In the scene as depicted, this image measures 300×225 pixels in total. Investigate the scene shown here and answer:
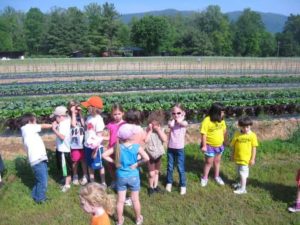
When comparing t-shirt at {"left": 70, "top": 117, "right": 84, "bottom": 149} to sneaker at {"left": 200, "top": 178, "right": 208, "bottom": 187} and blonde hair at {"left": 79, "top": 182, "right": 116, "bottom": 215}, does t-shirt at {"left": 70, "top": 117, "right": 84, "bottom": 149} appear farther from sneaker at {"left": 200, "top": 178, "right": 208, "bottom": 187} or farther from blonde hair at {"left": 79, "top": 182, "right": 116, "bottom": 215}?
blonde hair at {"left": 79, "top": 182, "right": 116, "bottom": 215}

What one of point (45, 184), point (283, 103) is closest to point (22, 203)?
point (45, 184)

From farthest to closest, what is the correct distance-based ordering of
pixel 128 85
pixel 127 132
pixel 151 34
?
pixel 151 34 → pixel 128 85 → pixel 127 132

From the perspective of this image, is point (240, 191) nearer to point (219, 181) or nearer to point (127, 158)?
point (219, 181)

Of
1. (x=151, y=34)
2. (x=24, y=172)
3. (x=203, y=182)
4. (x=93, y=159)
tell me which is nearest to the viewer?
(x=93, y=159)

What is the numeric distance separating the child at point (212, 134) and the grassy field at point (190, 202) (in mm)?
448

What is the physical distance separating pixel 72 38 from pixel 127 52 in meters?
13.4

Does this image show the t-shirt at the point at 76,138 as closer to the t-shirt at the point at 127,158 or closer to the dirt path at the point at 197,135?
the t-shirt at the point at 127,158

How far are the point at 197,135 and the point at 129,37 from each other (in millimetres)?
72423

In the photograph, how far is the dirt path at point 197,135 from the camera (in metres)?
8.44

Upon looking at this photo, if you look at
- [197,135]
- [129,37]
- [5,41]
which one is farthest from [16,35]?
[197,135]

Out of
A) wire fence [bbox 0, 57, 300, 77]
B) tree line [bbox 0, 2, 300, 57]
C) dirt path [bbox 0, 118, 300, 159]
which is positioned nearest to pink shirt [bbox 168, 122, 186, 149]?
dirt path [bbox 0, 118, 300, 159]

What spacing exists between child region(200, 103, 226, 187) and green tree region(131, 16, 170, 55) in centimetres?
6642

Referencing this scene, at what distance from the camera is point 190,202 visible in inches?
217

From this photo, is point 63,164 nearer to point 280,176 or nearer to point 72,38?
point 280,176
